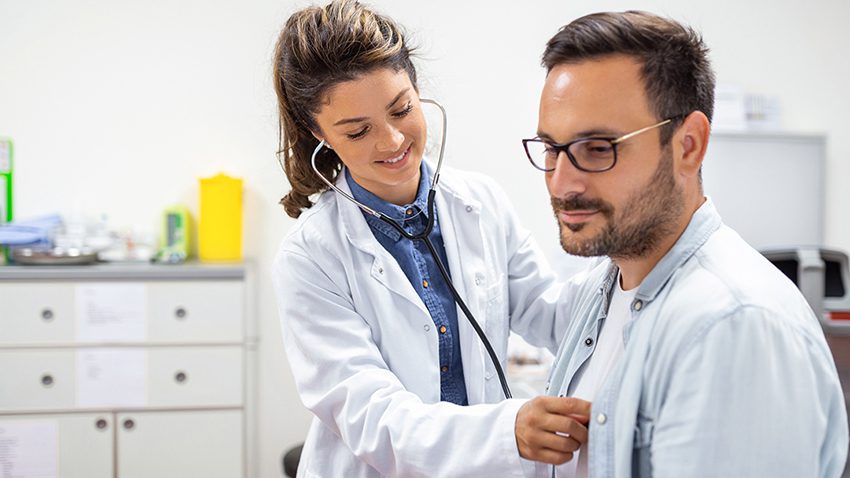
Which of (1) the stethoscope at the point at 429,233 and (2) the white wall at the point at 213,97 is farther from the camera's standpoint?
(2) the white wall at the point at 213,97

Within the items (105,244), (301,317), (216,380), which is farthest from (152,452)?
(301,317)

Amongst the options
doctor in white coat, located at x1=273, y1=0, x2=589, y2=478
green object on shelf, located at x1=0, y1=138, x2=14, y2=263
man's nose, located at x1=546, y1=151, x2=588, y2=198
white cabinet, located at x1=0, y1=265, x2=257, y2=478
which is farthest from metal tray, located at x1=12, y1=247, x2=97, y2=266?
man's nose, located at x1=546, y1=151, x2=588, y2=198

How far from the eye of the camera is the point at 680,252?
0.98m

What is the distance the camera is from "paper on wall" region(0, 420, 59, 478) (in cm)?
270

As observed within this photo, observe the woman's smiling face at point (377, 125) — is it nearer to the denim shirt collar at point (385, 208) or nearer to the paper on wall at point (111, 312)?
the denim shirt collar at point (385, 208)

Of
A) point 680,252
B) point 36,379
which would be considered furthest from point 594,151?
point 36,379

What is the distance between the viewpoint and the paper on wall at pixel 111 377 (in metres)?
2.71

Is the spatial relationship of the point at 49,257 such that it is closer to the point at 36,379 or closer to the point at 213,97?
the point at 36,379

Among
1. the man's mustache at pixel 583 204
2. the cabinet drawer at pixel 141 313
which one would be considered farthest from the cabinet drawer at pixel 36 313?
the man's mustache at pixel 583 204

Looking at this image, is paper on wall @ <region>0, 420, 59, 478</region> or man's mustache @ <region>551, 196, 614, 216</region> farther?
paper on wall @ <region>0, 420, 59, 478</region>

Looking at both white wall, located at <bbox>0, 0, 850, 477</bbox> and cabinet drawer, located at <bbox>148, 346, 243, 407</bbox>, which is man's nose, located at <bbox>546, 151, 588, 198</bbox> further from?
white wall, located at <bbox>0, 0, 850, 477</bbox>

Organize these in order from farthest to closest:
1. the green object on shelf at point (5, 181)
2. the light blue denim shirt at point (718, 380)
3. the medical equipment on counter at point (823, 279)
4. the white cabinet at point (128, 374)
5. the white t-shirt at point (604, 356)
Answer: the green object on shelf at point (5, 181)
the white cabinet at point (128, 374)
the medical equipment on counter at point (823, 279)
the white t-shirt at point (604, 356)
the light blue denim shirt at point (718, 380)

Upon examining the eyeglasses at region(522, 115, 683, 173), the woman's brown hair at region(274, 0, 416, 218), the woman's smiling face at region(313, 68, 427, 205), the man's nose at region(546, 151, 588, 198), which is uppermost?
the woman's brown hair at region(274, 0, 416, 218)

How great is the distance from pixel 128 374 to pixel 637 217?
7.10 ft
